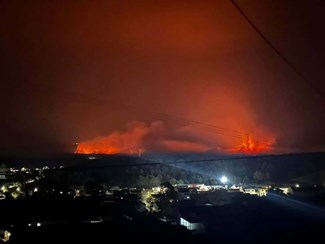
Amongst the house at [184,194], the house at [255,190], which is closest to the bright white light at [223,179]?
the house at [255,190]

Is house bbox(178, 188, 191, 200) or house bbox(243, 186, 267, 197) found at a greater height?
house bbox(243, 186, 267, 197)

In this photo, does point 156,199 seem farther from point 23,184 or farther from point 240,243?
point 240,243

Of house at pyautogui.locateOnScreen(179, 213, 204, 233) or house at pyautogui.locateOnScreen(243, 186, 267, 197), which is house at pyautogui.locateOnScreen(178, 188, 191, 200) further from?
house at pyautogui.locateOnScreen(179, 213, 204, 233)

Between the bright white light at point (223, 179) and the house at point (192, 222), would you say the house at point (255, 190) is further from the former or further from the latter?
the house at point (192, 222)

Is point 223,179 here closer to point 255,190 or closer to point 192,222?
point 255,190

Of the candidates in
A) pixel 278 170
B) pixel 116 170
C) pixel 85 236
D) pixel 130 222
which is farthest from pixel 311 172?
pixel 85 236

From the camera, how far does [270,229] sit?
14.1m

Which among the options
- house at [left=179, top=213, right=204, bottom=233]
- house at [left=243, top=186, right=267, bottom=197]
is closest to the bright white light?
house at [left=243, top=186, right=267, bottom=197]

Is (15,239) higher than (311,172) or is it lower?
lower

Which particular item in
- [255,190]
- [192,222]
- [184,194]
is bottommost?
[192,222]

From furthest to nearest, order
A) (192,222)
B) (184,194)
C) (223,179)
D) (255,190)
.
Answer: (223,179), (255,190), (184,194), (192,222)

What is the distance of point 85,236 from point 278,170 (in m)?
28.7

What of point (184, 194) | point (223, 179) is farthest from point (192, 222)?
point (223, 179)

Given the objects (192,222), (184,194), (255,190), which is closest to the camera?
(192,222)
